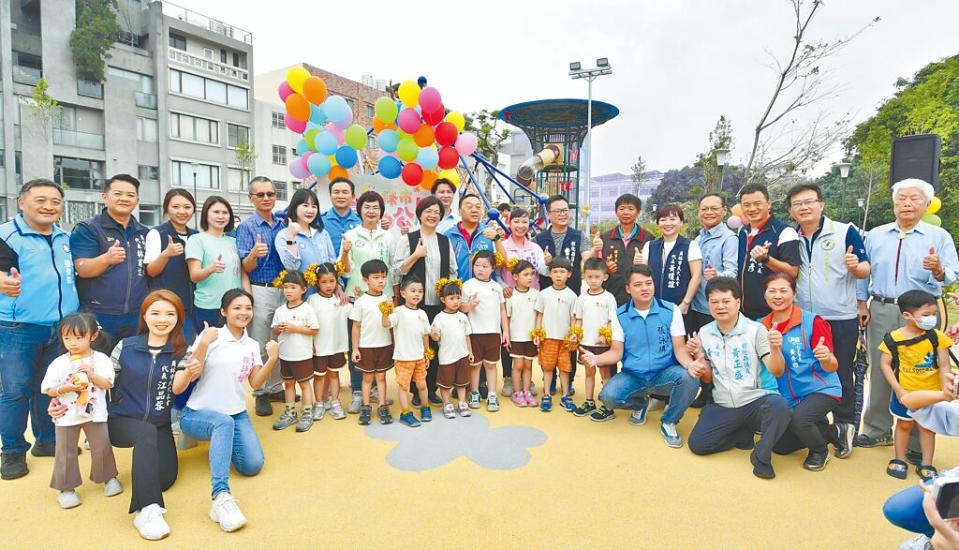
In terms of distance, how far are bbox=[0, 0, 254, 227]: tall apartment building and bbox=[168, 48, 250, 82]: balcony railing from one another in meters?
0.04

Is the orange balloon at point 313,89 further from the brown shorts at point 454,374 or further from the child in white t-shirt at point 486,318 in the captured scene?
the brown shorts at point 454,374

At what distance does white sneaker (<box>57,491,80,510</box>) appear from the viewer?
8.96 feet

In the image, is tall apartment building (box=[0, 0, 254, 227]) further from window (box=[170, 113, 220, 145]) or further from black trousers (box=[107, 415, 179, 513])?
black trousers (box=[107, 415, 179, 513])

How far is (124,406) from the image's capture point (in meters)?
2.90

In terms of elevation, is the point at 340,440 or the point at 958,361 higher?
the point at 958,361

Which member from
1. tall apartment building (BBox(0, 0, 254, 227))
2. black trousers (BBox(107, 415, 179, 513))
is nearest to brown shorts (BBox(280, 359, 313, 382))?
black trousers (BBox(107, 415, 179, 513))

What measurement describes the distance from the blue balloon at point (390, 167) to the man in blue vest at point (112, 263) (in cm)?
345

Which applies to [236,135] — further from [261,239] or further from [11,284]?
[11,284]

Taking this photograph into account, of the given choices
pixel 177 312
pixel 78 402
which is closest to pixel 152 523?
pixel 78 402

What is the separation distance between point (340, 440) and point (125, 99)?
22.8m

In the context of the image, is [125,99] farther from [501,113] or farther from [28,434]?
[28,434]

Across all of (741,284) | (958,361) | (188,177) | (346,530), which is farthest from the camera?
(188,177)

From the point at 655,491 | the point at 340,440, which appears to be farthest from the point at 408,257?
the point at 655,491

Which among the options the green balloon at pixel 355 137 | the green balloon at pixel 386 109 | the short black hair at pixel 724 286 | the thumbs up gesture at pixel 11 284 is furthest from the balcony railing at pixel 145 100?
the short black hair at pixel 724 286
